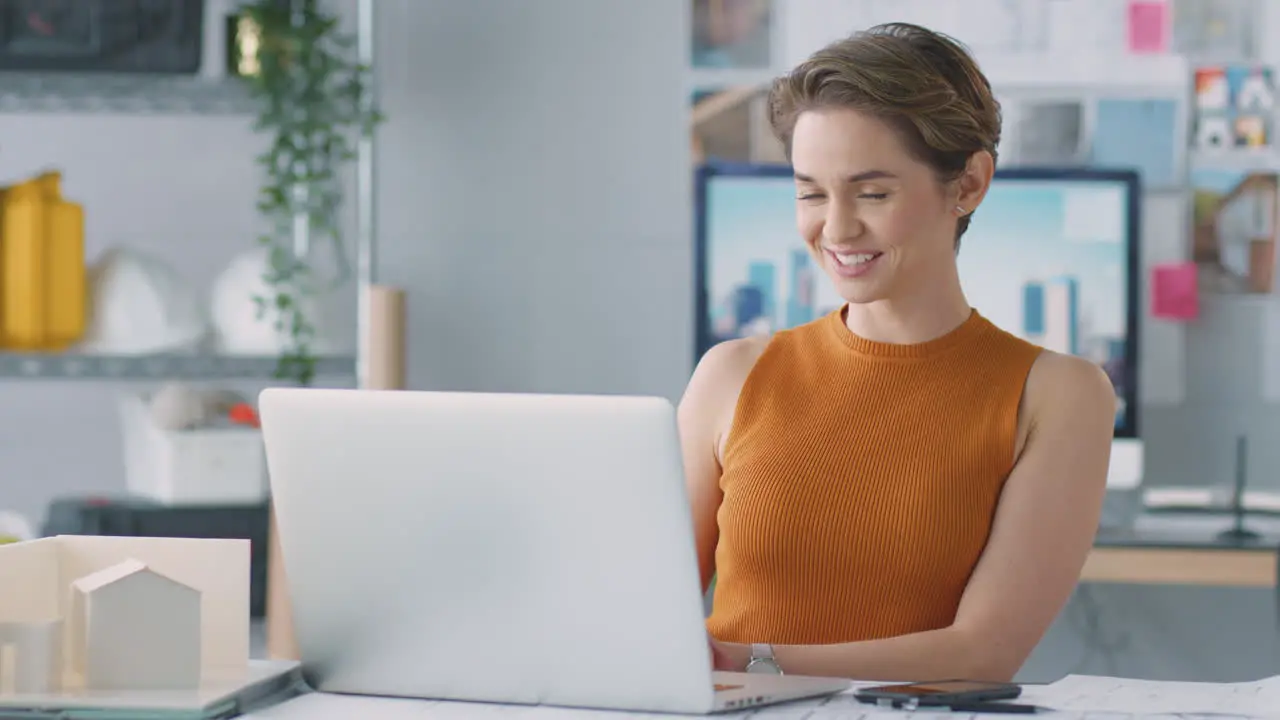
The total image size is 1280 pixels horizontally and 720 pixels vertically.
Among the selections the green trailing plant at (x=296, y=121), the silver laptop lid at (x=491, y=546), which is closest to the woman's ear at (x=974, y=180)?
the silver laptop lid at (x=491, y=546)

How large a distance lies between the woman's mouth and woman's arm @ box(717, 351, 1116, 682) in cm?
20

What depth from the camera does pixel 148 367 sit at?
265 centimetres

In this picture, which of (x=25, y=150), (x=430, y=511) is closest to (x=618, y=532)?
(x=430, y=511)

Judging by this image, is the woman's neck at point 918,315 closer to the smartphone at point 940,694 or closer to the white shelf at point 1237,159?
the smartphone at point 940,694

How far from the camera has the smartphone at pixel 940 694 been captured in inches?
42.4

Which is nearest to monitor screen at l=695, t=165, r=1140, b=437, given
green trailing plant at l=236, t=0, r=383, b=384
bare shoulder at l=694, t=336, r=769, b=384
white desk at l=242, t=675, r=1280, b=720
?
green trailing plant at l=236, t=0, r=383, b=384

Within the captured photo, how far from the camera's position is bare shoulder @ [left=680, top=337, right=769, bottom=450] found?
164 centimetres

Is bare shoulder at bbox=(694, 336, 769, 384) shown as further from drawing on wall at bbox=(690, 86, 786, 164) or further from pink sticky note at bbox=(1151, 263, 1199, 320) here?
pink sticky note at bbox=(1151, 263, 1199, 320)

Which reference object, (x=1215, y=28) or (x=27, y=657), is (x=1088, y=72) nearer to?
(x=1215, y=28)

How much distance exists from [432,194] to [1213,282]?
5.16 ft

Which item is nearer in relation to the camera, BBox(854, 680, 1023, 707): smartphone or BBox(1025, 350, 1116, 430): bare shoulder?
BBox(854, 680, 1023, 707): smartphone

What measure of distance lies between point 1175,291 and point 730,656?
2.06 meters

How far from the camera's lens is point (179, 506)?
105 inches

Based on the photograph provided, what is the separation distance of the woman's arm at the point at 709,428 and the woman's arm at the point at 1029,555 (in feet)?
0.95
